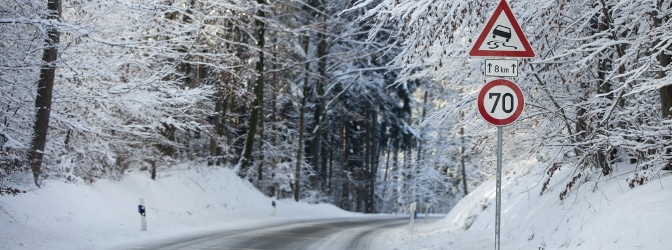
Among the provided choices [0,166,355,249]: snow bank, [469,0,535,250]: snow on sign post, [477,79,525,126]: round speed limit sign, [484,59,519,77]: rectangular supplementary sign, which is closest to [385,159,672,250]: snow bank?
[469,0,535,250]: snow on sign post

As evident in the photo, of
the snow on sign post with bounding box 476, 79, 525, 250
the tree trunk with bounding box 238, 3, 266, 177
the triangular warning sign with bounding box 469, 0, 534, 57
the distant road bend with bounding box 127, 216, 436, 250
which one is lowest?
the distant road bend with bounding box 127, 216, 436, 250

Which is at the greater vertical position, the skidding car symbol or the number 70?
the skidding car symbol

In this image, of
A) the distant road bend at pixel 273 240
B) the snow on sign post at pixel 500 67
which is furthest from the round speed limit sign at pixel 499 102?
the distant road bend at pixel 273 240

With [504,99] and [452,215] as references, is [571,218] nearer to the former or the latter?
[504,99]

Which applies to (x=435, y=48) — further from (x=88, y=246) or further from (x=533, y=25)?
(x=88, y=246)

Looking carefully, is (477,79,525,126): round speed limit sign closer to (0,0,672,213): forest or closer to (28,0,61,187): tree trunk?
(0,0,672,213): forest

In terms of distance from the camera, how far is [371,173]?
140ft

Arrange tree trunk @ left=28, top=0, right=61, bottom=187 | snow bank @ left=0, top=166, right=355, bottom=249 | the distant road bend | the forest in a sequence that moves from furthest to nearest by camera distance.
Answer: tree trunk @ left=28, top=0, right=61, bottom=187, the distant road bend, snow bank @ left=0, top=166, right=355, bottom=249, the forest

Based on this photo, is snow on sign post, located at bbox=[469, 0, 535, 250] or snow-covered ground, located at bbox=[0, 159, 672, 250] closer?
snow on sign post, located at bbox=[469, 0, 535, 250]

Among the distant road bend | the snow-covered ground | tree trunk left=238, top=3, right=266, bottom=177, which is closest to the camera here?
the snow-covered ground

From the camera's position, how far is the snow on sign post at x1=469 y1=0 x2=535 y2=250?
6.33 meters

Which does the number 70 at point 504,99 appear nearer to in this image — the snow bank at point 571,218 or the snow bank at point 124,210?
the snow bank at point 571,218

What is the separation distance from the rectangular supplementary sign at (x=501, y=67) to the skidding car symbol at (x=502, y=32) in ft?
0.78

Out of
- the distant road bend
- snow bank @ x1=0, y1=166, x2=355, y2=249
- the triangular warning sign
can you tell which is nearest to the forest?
snow bank @ x1=0, y1=166, x2=355, y2=249
